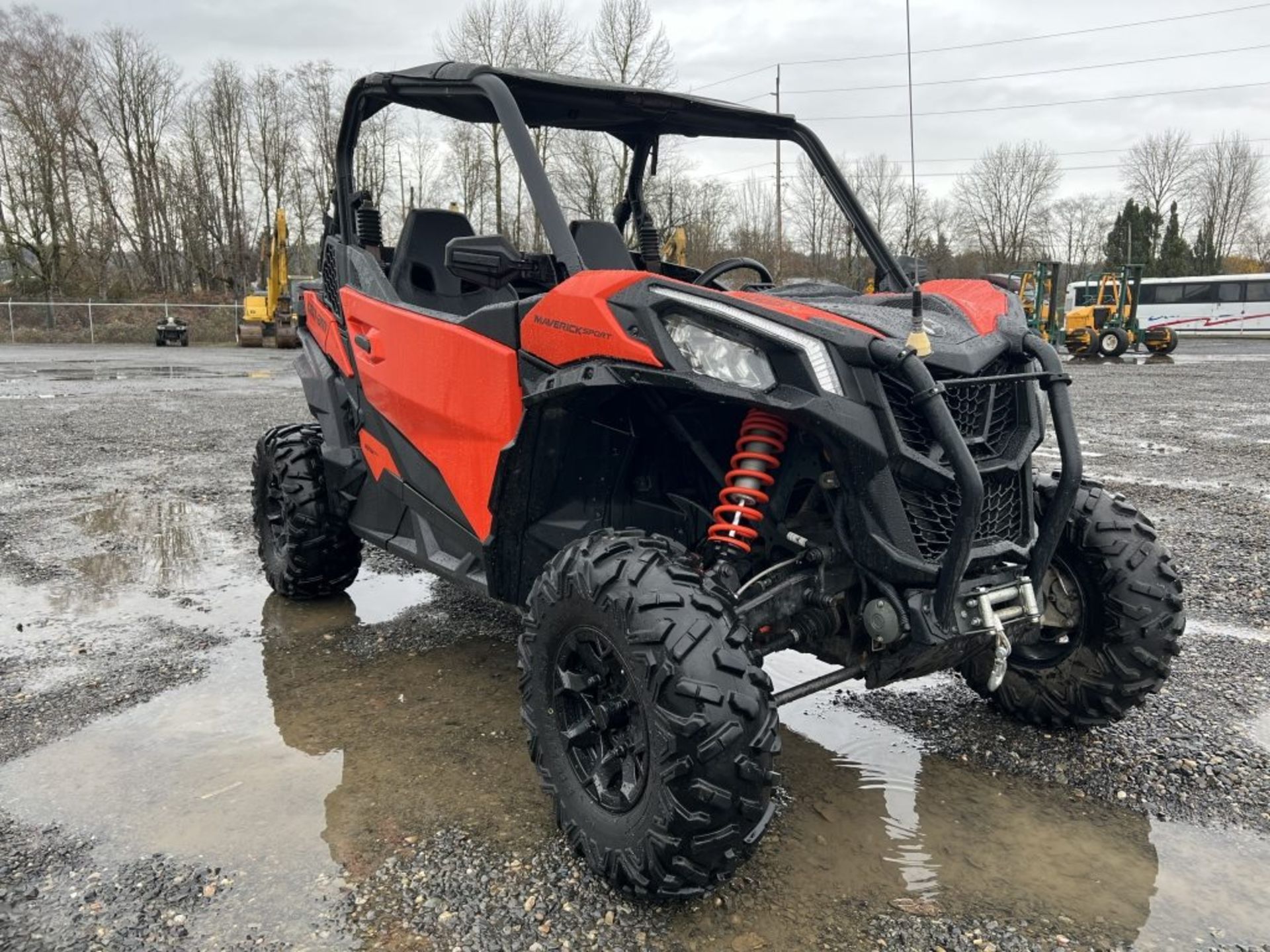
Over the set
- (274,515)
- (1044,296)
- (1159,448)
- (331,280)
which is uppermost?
(331,280)

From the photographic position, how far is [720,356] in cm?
260

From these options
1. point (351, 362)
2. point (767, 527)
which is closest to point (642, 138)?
point (351, 362)

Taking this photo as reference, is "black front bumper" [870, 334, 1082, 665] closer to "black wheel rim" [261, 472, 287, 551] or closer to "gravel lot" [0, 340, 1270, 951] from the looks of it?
"gravel lot" [0, 340, 1270, 951]

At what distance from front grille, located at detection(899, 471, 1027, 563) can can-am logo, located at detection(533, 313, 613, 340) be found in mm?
886

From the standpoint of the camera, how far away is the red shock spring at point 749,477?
2.76 meters

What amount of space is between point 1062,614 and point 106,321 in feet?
132

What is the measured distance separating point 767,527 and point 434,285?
7.56ft

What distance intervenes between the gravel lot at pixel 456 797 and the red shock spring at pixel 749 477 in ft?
3.05

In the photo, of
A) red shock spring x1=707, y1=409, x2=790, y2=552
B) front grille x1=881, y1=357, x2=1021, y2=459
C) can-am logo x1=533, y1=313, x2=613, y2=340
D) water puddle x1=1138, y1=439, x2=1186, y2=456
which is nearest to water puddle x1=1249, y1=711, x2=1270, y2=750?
front grille x1=881, y1=357, x2=1021, y2=459

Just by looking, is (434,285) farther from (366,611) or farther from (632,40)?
(632,40)

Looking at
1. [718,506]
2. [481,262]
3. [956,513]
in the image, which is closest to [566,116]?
[481,262]

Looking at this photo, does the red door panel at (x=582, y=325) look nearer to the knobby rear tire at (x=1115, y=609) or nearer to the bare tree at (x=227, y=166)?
the knobby rear tire at (x=1115, y=609)

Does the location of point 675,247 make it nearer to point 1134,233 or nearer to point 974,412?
point 974,412

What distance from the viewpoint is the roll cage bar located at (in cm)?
337
